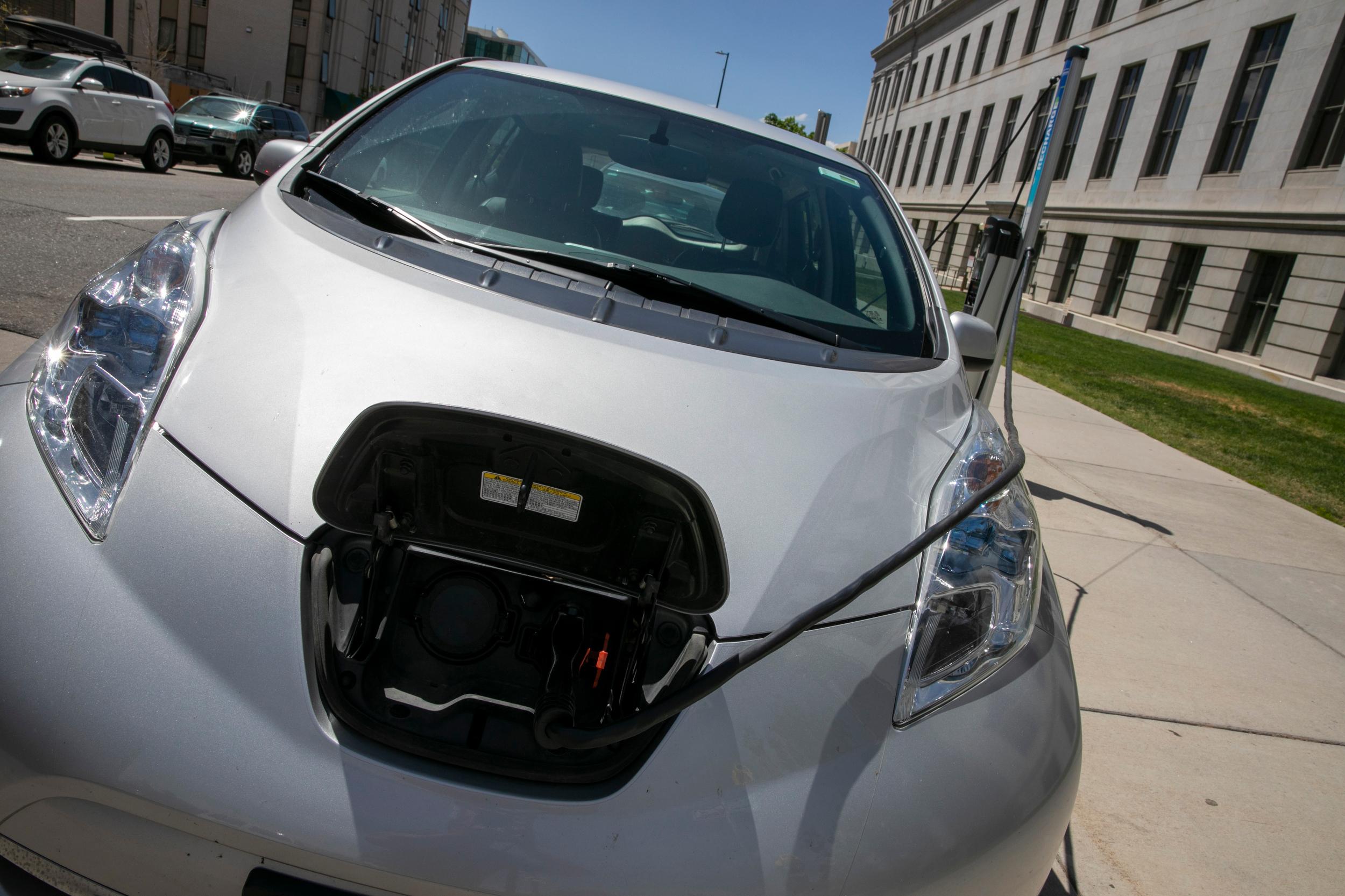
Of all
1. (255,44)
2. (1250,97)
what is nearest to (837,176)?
(1250,97)

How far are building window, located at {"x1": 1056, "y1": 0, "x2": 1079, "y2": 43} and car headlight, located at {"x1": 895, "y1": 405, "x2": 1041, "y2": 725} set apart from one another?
35334 millimetres

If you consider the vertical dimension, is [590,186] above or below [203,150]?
above

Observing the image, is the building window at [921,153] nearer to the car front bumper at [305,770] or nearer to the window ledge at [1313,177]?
the window ledge at [1313,177]

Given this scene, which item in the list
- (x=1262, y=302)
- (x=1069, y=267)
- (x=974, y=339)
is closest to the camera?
(x=974, y=339)

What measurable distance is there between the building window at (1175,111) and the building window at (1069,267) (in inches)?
122

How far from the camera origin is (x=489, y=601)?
1447 millimetres

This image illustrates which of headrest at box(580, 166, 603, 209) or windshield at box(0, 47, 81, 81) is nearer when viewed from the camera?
headrest at box(580, 166, 603, 209)

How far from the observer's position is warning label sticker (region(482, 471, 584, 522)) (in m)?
1.41

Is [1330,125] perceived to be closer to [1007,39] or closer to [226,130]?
[1007,39]

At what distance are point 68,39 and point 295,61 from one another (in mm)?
35966

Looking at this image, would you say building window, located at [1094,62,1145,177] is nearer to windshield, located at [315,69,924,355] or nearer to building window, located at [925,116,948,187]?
building window, located at [925,116,948,187]

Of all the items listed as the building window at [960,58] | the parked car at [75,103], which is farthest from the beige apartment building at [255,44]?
the building window at [960,58]

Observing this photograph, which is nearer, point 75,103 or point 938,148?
point 75,103

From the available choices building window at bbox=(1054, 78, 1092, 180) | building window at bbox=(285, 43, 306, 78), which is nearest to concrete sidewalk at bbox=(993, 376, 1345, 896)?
building window at bbox=(1054, 78, 1092, 180)
